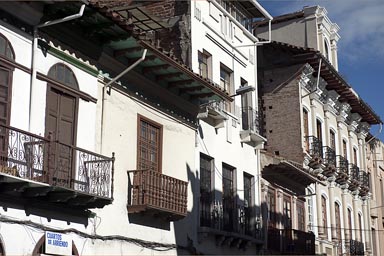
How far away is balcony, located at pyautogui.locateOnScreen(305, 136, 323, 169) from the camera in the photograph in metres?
28.0

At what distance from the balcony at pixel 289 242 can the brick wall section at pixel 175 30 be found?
22.3ft

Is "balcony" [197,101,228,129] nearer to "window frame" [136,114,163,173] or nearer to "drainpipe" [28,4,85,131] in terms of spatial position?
"window frame" [136,114,163,173]

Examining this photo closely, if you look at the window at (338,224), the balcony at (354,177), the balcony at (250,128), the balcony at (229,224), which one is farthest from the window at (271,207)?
the balcony at (354,177)

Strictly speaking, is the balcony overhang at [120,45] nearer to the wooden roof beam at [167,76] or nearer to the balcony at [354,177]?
the wooden roof beam at [167,76]

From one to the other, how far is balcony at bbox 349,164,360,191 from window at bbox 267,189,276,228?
929 cm

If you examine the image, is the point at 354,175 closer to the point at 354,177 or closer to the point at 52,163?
the point at 354,177

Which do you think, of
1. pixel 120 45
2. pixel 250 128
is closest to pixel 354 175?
pixel 250 128

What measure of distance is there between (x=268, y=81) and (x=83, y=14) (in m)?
15.6

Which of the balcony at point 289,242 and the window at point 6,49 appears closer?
the window at point 6,49

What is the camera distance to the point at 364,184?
114 ft

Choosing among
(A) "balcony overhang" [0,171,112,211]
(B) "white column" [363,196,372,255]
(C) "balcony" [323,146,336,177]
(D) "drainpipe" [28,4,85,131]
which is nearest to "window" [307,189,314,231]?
(C) "balcony" [323,146,336,177]

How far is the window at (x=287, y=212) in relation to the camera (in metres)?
25.1

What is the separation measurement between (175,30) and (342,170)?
13829 millimetres

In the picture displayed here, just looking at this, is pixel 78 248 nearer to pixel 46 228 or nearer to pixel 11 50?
pixel 46 228
